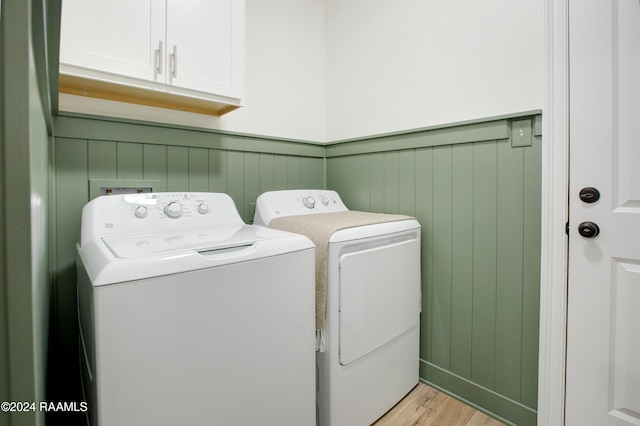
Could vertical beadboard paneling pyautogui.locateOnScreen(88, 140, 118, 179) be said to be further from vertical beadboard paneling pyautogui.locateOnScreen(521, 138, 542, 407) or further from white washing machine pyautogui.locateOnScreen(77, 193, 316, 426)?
vertical beadboard paneling pyautogui.locateOnScreen(521, 138, 542, 407)

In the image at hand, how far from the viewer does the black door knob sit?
1.16 metres

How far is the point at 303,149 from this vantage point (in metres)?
2.12

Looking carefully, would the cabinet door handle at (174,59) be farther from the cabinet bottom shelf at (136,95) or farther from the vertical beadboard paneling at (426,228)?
the vertical beadboard paneling at (426,228)

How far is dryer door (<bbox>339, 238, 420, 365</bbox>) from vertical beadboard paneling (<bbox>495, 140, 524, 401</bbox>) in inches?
15.1

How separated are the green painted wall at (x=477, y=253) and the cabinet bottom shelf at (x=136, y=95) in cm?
99

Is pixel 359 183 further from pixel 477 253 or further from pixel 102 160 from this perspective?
pixel 102 160

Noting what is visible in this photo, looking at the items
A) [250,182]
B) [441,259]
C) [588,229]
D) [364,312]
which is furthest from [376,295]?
[250,182]

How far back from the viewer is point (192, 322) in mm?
820

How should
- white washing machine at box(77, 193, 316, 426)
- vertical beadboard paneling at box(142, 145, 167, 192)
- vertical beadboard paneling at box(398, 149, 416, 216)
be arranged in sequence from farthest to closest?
vertical beadboard paneling at box(398, 149, 416, 216) → vertical beadboard paneling at box(142, 145, 167, 192) → white washing machine at box(77, 193, 316, 426)

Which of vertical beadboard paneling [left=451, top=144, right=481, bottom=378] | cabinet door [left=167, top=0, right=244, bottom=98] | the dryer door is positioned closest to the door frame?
vertical beadboard paneling [left=451, top=144, right=481, bottom=378]

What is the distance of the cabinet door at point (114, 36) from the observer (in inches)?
41.3

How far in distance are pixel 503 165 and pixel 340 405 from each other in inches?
49.3

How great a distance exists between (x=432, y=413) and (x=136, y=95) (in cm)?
200

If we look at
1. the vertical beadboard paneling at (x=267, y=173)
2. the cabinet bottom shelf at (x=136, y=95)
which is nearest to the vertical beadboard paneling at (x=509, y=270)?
the vertical beadboard paneling at (x=267, y=173)
